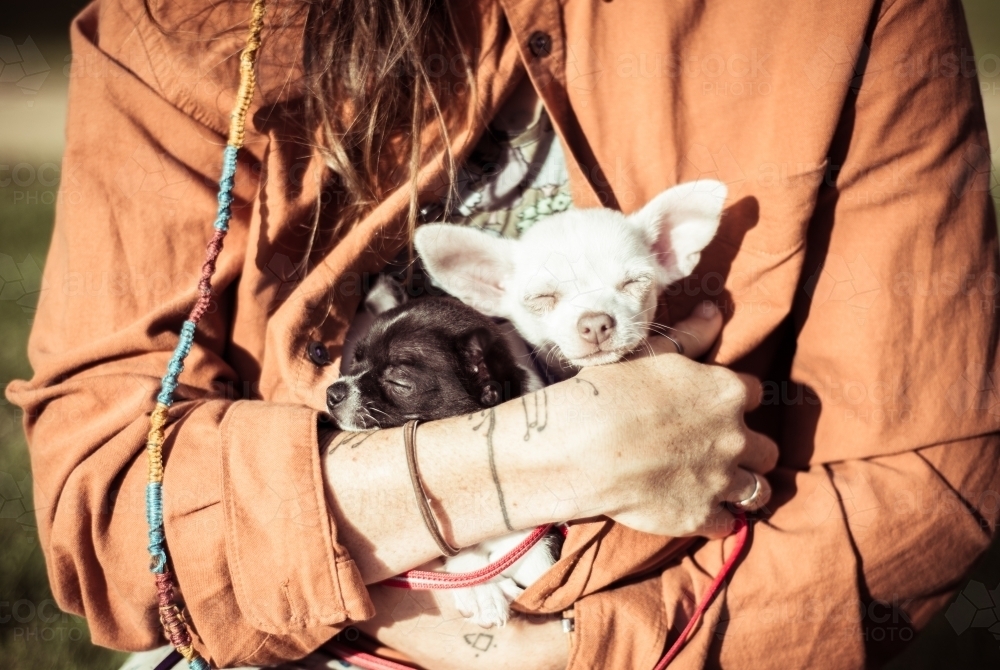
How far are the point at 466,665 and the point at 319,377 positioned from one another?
63cm

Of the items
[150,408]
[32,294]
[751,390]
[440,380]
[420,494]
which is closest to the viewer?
[420,494]

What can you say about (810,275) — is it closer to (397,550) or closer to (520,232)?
(520,232)

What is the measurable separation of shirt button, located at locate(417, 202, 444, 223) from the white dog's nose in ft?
1.36

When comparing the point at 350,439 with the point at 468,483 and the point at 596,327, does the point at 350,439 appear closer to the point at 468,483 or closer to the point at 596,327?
the point at 468,483

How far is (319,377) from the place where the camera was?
154 cm

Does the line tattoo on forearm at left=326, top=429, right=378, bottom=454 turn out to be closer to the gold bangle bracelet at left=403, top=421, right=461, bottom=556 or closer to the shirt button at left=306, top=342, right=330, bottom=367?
the gold bangle bracelet at left=403, top=421, right=461, bottom=556

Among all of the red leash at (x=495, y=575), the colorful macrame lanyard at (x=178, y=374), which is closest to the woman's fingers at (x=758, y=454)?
the red leash at (x=495, y=575)

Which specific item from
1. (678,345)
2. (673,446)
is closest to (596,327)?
(678,345)

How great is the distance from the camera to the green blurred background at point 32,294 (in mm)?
2320

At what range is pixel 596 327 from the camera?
1432 mm

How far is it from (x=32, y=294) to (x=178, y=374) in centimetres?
297

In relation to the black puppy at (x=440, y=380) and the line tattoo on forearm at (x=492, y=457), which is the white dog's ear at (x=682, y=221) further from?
the line tattoo on forearm at (x=492, y=457)

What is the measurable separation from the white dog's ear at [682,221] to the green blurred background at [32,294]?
1.69 meters

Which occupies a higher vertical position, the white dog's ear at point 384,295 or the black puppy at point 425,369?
the white dog's ear at point 384,295
